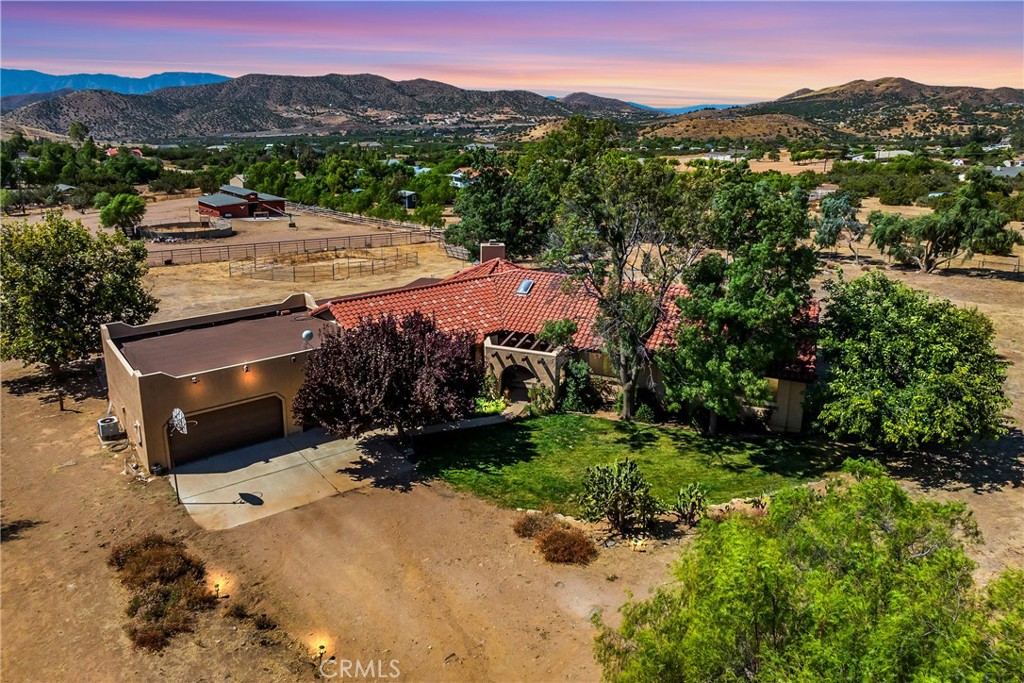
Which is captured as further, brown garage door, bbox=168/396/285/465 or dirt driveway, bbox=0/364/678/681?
brown garage door, bbox=168/396/285/465

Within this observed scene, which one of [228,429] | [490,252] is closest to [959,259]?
[490,252]

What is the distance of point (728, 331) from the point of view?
19984 millimetres

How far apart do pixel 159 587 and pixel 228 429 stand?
7.11 metres

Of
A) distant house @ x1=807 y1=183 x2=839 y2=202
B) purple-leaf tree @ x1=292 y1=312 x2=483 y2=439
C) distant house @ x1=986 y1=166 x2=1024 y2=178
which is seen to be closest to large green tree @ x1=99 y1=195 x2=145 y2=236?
purple-leaf tree @ x1=292 y1=312 x2=483 y2=439

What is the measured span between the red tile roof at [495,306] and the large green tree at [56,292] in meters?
7.98

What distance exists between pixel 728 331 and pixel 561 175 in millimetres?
29884

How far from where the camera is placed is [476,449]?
69.8 feet

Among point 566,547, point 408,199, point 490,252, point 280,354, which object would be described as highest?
point 490,252

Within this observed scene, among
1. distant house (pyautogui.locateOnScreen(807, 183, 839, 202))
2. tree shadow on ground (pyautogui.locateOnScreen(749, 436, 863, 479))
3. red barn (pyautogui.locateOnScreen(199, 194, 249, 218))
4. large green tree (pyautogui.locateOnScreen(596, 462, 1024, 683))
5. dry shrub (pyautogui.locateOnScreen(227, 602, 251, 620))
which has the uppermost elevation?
distant house (pyautogui.locateOnScreen(807, 183, 839, 202))

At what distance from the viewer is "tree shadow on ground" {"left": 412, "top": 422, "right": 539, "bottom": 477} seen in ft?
65.9

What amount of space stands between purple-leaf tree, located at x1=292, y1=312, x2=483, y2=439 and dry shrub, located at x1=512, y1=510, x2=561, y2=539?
403 cm

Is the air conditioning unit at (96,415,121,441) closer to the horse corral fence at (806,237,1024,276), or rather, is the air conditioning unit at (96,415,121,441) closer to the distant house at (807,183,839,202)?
the horse corral fence at (806,237,1024,276)

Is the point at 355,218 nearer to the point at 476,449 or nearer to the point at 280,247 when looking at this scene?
the point at 280,247

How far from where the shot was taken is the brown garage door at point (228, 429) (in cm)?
1988
